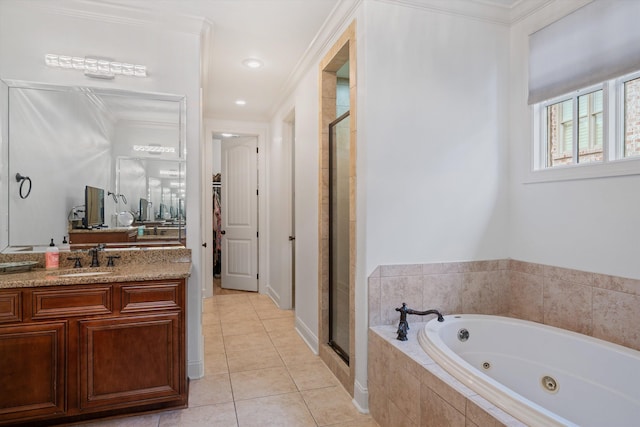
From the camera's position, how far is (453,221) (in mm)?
2412

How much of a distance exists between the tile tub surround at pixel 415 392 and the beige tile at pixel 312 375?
0.52 meters

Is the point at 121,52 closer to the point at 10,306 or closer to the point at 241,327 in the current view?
the point at 10,306

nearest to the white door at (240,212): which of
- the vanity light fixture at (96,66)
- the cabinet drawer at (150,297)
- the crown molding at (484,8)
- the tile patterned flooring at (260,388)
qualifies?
the tile patterned flooring at (260,388)

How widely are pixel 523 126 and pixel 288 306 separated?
323 centimetres

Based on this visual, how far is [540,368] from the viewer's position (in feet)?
6.68

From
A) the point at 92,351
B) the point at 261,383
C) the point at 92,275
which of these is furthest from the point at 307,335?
the point at 92,275

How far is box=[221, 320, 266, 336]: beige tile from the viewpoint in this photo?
3.66 meters

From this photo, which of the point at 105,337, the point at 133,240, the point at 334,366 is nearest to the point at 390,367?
the point at 334,366

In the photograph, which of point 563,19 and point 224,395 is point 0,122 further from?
point 563,19

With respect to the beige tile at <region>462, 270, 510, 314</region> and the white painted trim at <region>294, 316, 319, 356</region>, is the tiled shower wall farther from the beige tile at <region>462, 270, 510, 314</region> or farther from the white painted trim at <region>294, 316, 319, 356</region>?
the white painted trim at <region>294, 316, 319, 356</region>

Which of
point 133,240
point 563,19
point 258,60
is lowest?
point 133,240

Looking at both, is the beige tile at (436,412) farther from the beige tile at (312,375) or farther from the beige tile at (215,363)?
the beige tile at (215,363)

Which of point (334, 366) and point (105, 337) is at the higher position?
point (105, 337)

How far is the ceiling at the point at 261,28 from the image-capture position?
240 centimetres
